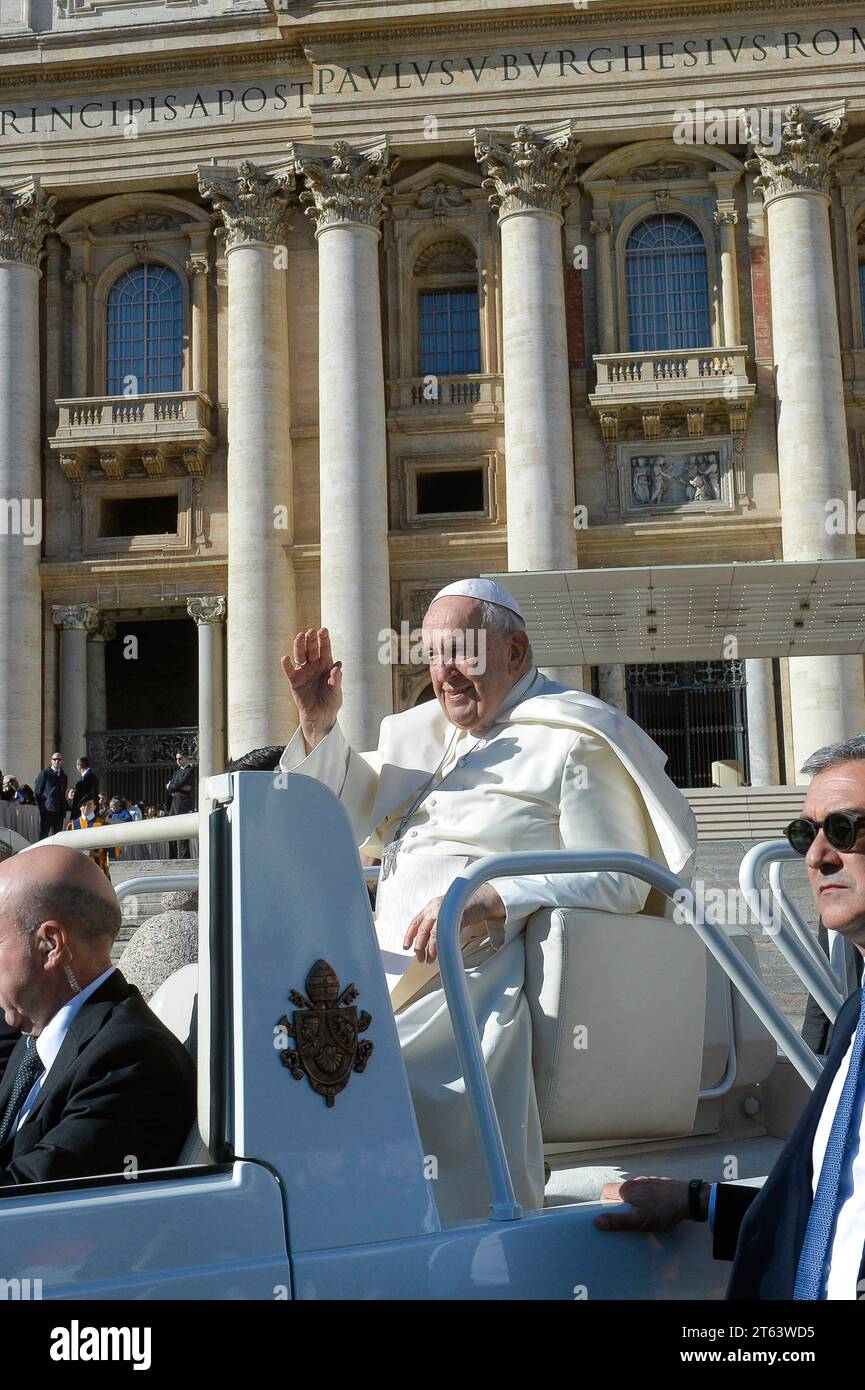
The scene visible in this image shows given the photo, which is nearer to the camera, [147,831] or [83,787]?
[147,831]

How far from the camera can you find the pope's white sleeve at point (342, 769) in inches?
150

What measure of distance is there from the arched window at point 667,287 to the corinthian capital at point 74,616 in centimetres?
1047

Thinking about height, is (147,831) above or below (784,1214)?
above

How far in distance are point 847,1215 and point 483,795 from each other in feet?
5.65

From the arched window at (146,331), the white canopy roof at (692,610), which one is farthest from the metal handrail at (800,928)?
the arched window at (146,331)

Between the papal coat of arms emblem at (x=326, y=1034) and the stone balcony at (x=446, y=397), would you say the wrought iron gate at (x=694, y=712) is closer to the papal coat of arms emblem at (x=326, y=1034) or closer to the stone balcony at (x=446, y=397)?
the stone balcony at (x=446, y=397)

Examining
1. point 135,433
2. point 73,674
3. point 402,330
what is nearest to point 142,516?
point 135,433

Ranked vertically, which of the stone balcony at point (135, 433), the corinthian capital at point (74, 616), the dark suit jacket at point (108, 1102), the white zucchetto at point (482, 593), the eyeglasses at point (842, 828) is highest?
the stone balcony at point (135, 433)

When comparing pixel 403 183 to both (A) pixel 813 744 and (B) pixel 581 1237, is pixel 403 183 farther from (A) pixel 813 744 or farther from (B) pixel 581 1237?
(B) pixel 581 1237

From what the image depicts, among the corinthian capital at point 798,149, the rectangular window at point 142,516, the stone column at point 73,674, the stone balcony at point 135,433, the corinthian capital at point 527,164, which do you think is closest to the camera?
the corinthian capital at point 798,149

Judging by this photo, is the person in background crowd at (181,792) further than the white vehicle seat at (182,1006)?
Yes

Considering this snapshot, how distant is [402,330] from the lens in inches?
1047

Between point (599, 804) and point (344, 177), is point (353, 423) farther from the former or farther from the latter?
point (599, 804)

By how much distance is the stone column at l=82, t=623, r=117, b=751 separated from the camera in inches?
1053
